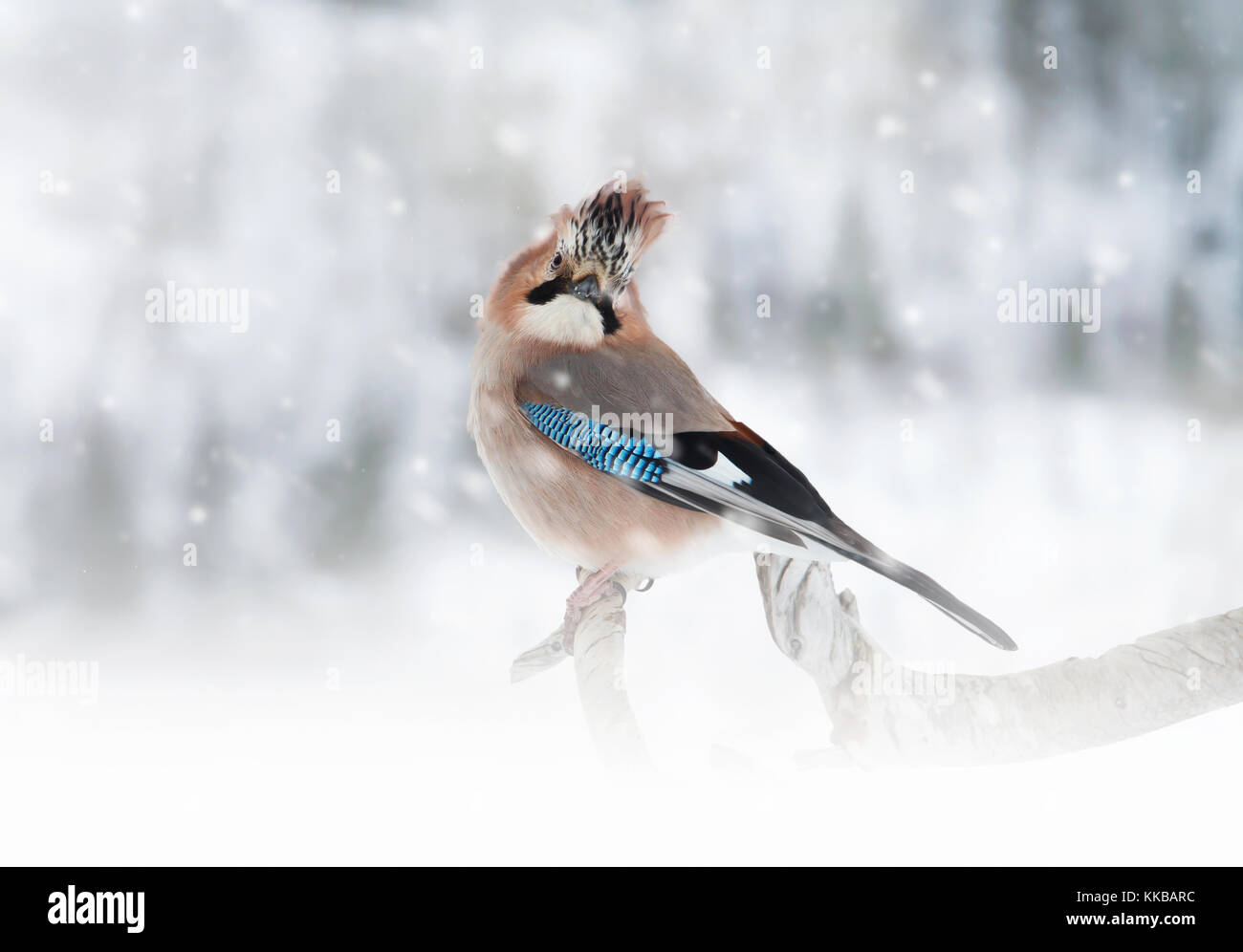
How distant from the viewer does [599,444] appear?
2.40 meters

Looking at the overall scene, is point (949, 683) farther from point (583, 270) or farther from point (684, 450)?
point (583, 270)

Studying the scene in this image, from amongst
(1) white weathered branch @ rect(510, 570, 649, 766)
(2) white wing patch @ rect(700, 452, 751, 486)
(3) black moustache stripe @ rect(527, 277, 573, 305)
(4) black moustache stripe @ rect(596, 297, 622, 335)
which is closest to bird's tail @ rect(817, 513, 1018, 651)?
(2) white wing patch @ rect(700, 452, 751, 486)

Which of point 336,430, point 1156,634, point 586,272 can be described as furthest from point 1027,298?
point 336,430

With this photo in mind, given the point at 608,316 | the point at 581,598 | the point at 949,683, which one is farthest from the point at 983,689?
the point at 608,316

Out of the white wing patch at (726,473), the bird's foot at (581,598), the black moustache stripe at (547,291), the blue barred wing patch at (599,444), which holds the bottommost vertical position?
the bird's foot at (581,598)

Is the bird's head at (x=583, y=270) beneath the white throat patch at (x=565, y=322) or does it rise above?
above

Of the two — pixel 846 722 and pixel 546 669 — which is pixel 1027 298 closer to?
pixel 846 722

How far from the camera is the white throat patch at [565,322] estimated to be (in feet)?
8.11

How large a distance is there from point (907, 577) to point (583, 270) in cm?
97

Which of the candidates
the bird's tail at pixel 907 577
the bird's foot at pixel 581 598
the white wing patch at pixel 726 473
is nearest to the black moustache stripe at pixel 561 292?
the white wing patch at pixel 726 473

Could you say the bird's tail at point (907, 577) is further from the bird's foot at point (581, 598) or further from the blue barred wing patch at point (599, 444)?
the bird's foot at point (581, 598)

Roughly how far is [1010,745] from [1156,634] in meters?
0.45

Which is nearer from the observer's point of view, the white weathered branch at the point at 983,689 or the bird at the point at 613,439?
the bird at the point at 613,439

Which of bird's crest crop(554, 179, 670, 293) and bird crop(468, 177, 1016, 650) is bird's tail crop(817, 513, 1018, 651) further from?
bird's crest crop(554, 179, 670, 293)
